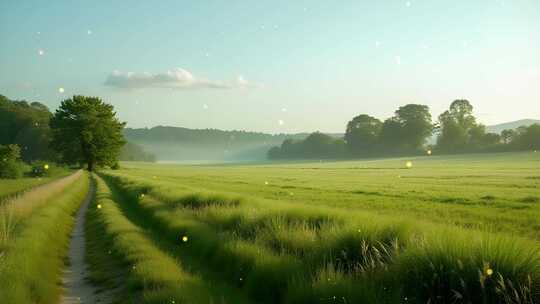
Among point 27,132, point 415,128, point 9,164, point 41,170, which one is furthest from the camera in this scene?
point 415,128

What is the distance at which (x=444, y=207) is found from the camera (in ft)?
65.5

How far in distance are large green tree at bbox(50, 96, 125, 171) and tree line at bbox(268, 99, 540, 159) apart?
3318 inches

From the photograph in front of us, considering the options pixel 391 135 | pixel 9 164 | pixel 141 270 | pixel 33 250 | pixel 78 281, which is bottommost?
pixel 78 281

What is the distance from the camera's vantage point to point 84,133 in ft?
249

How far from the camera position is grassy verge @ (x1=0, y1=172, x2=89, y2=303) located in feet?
30.9

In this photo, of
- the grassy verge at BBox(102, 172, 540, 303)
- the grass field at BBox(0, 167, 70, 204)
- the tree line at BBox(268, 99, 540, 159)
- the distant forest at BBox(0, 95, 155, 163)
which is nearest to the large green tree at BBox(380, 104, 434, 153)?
the tree line at BBox(268, 99, 540, 159)

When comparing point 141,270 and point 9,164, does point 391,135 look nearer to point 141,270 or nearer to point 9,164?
point 9,164

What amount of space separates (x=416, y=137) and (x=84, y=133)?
97688mm

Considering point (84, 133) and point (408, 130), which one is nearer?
point (84, 133)

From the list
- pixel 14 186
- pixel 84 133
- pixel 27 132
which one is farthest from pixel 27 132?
pixel 14 186

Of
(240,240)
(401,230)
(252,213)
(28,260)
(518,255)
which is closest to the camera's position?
(518,255)

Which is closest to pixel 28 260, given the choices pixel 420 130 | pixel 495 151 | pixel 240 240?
pixel 240 240

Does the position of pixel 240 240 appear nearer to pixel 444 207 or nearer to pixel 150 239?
pixel 150 239

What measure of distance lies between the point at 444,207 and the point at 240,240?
1202 centimetres
